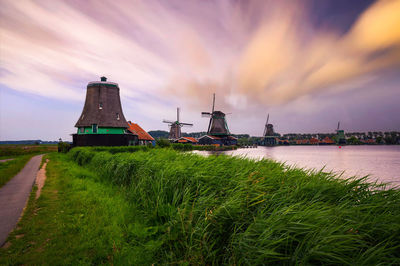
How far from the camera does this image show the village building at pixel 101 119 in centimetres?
2750

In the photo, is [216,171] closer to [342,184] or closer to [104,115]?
[342,184]

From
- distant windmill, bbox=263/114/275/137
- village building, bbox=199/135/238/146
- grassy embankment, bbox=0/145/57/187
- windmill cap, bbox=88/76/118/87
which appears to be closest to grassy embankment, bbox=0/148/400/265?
grassy embankment, bbox=0/145/57/187

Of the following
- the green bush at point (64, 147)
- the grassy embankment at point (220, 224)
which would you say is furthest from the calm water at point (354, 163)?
the green bush at point (64, 147)

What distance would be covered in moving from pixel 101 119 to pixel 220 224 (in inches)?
1187

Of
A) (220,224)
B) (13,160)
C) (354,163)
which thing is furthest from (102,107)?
(354,163)

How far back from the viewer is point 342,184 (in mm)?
3662

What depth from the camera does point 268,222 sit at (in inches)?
91.6

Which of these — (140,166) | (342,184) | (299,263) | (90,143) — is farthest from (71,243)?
(90,143)

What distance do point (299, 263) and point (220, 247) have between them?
1.20 m

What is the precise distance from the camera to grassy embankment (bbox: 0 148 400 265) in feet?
6.64

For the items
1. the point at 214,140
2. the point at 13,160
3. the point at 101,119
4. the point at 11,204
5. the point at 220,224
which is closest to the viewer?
the point at 220,224

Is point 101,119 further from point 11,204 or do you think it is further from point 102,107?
point 11,204

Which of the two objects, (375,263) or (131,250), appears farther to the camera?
(131,250)

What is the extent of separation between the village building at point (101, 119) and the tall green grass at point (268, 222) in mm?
26436
